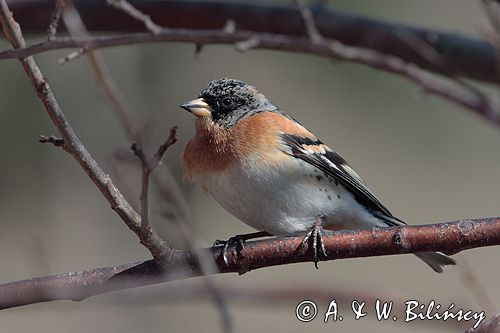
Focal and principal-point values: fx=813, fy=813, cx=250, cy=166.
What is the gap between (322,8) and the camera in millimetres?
4453

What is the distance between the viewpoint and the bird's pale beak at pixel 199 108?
3.63 meters

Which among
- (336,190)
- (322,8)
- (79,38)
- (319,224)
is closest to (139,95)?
(322,8)

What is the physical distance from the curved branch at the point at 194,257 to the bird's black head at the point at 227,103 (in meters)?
1.08

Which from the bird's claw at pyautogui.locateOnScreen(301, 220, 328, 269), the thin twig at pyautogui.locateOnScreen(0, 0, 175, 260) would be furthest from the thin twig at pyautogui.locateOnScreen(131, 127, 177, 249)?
the bird's claw at pyautogui.locateOnScreen(301, 220, 328, 269)

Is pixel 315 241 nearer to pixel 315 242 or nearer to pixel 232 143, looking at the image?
pixel 315 242

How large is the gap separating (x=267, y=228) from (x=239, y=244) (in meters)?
0.60

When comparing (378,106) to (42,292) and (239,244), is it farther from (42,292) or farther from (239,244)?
(42,292)

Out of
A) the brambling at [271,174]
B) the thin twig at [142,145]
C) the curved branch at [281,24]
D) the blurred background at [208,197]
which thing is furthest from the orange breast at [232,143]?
the thin twig at [142,145]

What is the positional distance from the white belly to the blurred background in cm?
81

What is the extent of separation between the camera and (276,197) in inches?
132

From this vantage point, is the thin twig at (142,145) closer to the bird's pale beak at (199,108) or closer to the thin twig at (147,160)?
the thin twig at (147,160)

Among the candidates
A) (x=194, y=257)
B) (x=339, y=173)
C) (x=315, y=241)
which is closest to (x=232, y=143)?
(x=339, y=173)

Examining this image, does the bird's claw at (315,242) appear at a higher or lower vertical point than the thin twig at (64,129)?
lower

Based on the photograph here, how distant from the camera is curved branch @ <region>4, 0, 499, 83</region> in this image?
4.26 m
